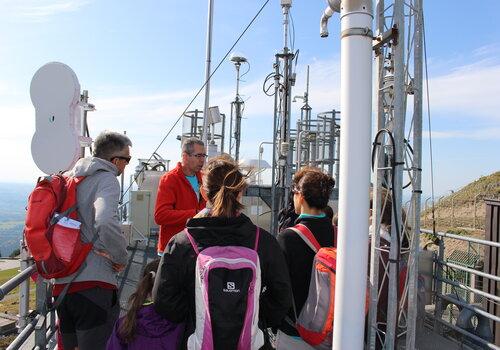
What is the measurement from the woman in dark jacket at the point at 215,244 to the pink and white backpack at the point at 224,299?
0.07 m

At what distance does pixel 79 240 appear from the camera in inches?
111

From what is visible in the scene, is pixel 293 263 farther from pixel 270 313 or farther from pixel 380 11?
pixel 380 11

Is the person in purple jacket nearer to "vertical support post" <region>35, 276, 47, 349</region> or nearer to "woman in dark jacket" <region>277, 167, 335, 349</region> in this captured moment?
"woman in dark jacket" <region>277, 167, 335, 349</region>

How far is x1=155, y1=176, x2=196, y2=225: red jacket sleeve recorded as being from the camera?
3783mm

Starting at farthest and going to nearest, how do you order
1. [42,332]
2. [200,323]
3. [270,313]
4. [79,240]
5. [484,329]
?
1. [484,329]
2. [42,332]
3. [79,240]
4. [270,313]
5. [200,323]

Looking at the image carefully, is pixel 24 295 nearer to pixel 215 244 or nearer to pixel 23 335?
pixel 23 335

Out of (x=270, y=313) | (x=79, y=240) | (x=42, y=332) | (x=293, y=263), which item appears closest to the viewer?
(x=270, y=313)

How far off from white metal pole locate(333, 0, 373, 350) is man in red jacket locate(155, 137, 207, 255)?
2.22 m

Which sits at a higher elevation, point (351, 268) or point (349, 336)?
point (351, 268)

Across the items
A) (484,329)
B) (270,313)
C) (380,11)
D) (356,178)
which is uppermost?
(380,11)

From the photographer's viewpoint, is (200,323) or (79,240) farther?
(79,240)

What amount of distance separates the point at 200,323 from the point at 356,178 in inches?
39.5

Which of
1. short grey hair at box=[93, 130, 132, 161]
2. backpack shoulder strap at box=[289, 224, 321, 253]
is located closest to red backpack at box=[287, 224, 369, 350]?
backpack shoulder strap at box=[289, 224, 321, 253]

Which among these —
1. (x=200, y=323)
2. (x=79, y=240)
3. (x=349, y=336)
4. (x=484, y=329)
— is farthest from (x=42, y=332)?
(x=484, y=329)
